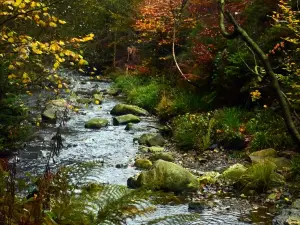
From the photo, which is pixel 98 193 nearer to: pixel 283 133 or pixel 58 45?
pixel 58 45

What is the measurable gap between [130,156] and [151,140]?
1177 millimetres

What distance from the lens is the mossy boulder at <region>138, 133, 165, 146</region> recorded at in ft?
35.1

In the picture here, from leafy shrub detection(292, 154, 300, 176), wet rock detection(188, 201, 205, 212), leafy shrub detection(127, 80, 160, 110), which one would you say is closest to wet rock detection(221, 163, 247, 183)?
leafy shrub detection(292, 154, 300, 176)

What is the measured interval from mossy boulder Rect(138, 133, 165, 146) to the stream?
302mm

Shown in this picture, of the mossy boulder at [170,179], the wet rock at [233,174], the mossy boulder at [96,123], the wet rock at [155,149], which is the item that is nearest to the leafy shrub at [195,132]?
the wet rock at [155,149]

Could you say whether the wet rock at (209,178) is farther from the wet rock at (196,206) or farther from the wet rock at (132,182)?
the wet rock at (132,182)

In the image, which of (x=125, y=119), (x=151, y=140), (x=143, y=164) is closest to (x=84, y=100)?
(x=125, y=119)

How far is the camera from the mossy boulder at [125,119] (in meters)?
13.1

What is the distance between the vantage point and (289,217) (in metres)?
5.64

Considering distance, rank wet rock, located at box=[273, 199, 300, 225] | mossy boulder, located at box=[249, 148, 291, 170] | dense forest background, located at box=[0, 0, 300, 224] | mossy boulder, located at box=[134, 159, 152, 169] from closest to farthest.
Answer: dense forest background, located at box=[0, 0, 300, 224] → wet rock, located at box=[273, 199, 300, 225] → mossy boulder, located at box=[249, 148, 291, 170] → mossy boulder, located at box=[134, 159, 152, 169]

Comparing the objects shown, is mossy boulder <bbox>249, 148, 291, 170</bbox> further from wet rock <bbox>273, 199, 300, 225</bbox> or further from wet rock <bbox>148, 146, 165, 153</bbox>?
wet rock <bbox>148, 146, 165, 153</bbox>

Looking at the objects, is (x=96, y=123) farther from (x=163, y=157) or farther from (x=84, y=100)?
(x=84, y=100)

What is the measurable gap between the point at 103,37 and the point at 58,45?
25849 millimetres

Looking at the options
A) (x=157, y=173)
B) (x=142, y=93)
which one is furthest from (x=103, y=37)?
(x=157, y=173)
